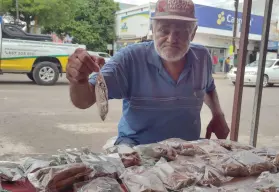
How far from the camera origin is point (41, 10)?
2053cm

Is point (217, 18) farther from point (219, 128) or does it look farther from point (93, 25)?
point (219, 128)

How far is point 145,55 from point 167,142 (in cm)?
77

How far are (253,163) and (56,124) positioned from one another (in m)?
5.19

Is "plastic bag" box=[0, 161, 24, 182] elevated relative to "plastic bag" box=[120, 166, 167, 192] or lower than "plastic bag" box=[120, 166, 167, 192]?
lower

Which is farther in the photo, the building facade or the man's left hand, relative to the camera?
the building facade

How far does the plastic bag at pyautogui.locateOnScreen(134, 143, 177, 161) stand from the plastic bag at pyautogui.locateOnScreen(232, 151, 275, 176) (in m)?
0.29

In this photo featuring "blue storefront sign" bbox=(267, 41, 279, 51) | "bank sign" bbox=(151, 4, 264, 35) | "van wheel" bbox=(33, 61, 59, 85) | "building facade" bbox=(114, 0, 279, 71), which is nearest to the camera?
"van wheel" bbox=(33, 61, 59, 85)

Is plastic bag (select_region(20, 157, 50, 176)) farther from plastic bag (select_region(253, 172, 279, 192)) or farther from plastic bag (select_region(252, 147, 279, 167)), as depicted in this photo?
plastic bag (select_region(252, 147, 279, 167))

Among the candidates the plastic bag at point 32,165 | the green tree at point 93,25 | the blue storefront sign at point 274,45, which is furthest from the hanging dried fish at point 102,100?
the green tree at point 93,25

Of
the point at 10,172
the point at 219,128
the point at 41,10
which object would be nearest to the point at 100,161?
the point at 10,172

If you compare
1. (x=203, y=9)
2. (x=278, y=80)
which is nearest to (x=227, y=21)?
(x=203, y=9)

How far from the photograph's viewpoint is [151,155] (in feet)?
4.88

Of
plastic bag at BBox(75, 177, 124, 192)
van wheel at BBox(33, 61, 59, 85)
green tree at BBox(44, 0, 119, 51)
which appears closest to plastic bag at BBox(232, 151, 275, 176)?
plastic bag at BBox(75, 177, 124, 192)

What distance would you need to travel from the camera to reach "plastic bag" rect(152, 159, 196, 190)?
121 centimetres
